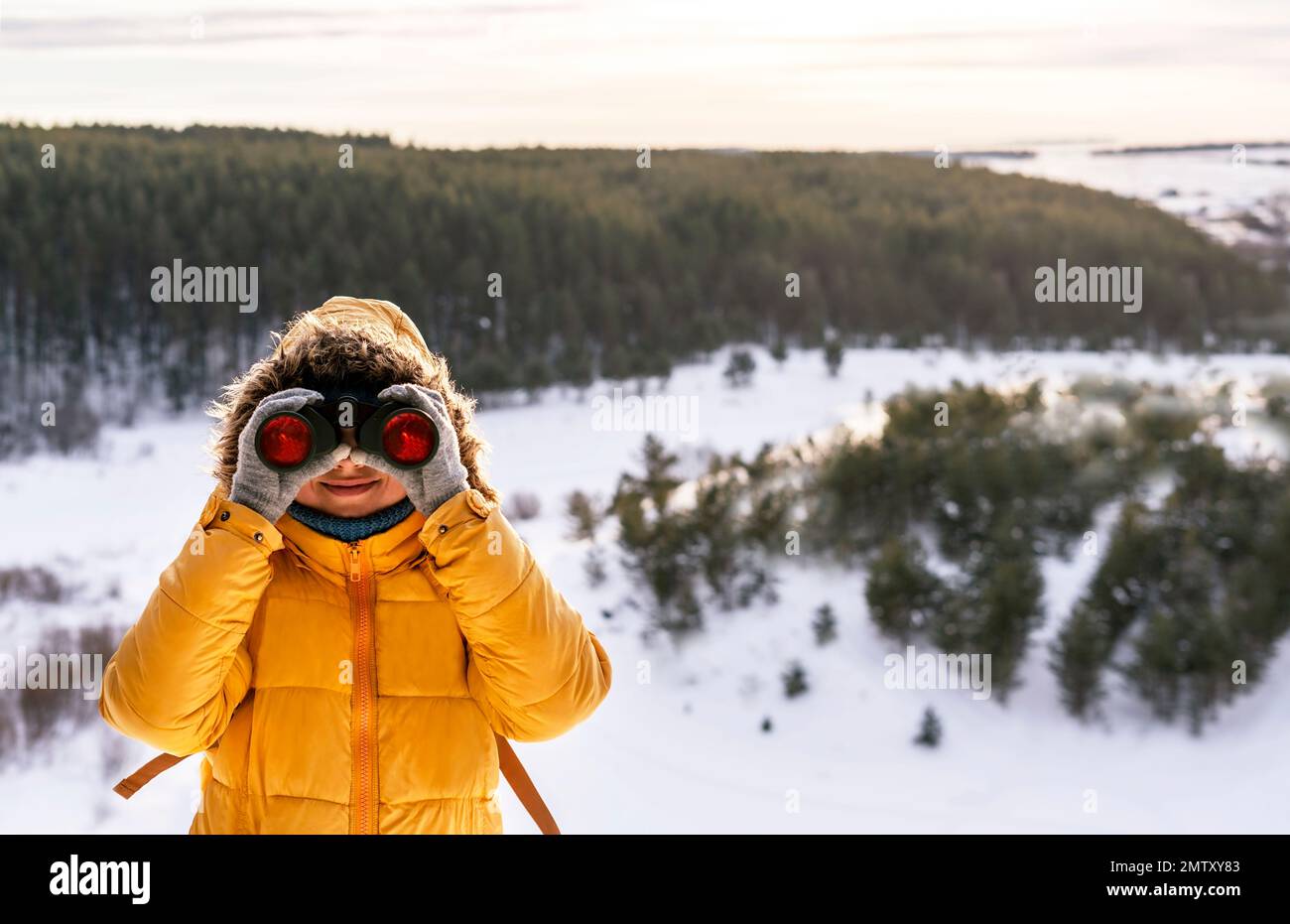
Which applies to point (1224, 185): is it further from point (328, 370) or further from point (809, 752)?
point (328, 370)

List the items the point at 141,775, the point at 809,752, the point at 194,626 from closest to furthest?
1. the point at 194,626
2. the point at 141,775
3. the point at 809,752

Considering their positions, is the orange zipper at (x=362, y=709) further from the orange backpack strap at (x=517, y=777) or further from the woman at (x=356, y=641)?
the orange backpack strap at (x=517, y=777)

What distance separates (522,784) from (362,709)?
0.19 metres

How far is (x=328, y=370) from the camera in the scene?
1.24 meters

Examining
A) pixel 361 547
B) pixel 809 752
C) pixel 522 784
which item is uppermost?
pixel 361 547

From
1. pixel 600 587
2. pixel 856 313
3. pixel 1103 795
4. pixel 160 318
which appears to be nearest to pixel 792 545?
pixel 600 587

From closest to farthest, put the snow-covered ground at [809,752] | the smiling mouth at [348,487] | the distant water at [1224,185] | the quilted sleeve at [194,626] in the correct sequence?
the quilted sleeve at [194,626], the smiling mouth at [348,487], the snow-covered ground at [809,752], the distant water at [1224,185]

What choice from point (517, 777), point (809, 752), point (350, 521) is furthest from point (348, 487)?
point (809, 752)

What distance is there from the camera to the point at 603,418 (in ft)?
45.8

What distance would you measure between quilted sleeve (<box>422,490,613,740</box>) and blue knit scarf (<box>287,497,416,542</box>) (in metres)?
0.05

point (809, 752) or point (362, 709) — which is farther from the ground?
point (362, 709)

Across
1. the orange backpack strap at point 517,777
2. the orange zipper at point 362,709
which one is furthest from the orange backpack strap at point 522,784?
the orange zipper at point 362,709

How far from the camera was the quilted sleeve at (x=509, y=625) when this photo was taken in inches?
44.7
